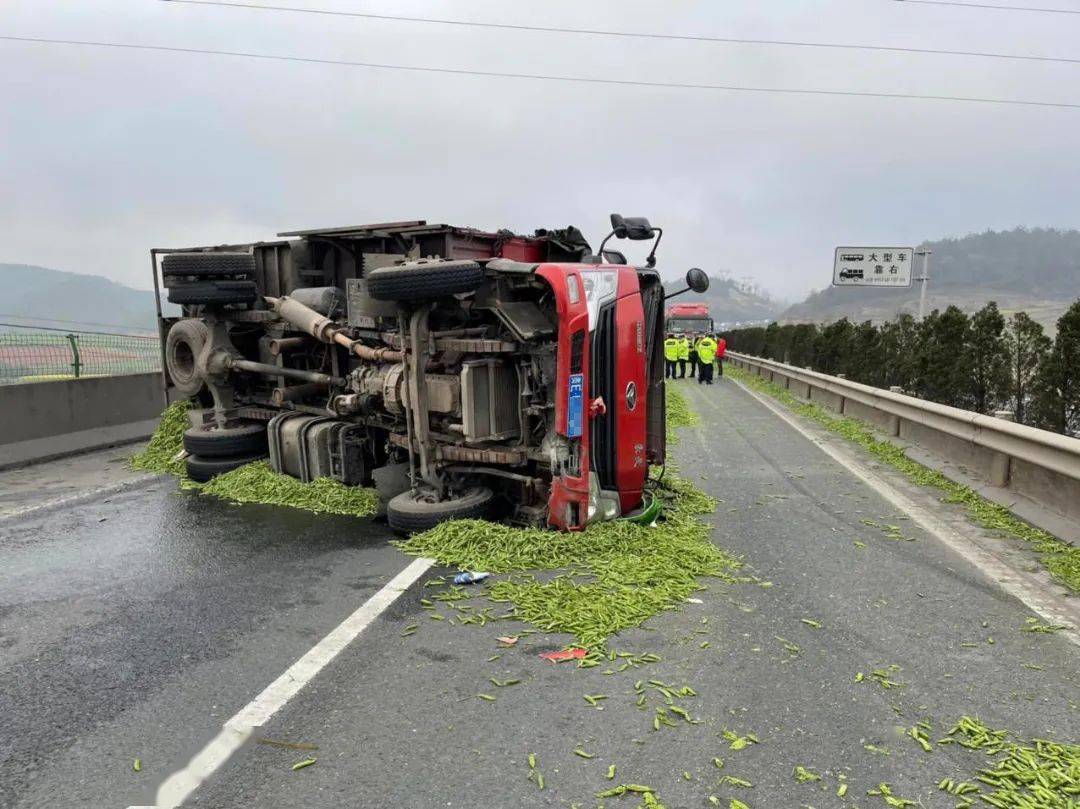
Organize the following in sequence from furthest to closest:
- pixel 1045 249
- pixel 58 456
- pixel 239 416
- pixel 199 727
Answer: pixel 1045 249 < pixel 58 456 < pixel 239 416 < pixel 199 727

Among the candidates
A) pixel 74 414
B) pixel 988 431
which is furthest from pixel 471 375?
pixel 74 414

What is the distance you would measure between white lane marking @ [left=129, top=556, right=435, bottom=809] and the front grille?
5.69 ft

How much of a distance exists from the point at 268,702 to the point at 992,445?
654cm

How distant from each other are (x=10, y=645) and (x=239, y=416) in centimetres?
457

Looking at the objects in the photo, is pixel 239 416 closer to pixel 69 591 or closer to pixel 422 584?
pixel 69 591

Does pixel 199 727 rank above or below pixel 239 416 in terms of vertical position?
below

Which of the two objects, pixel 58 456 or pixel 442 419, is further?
pixel 58 456

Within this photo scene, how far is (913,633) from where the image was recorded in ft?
12.5

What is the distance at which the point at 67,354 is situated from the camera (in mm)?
10203

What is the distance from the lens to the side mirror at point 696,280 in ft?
19.0

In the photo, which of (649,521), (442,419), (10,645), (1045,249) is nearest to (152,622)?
(10,645)

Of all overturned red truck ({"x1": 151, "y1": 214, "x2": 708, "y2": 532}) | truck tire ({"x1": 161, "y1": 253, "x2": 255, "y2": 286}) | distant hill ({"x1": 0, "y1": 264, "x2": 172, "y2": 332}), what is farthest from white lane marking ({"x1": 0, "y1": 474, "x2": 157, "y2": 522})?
distant hill ({"x1": 0, "y1": 264, "x2": 172, "y2": 332})

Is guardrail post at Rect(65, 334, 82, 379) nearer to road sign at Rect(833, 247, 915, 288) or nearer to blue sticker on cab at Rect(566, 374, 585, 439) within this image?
blue sticker on cab at Rect(566, 374, 585, 439)

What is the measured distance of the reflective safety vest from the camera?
68.9ft
